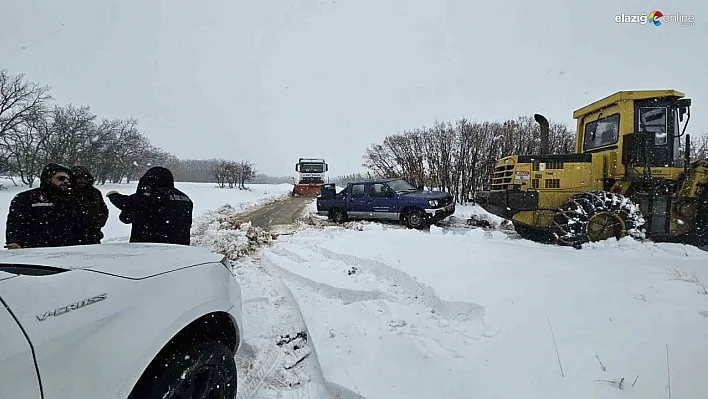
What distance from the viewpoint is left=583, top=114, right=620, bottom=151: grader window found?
6723 millimetres

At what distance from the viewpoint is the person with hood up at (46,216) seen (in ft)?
9.50

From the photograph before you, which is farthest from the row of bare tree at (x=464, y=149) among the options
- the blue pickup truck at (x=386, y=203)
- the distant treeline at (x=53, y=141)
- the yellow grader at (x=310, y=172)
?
the distant treeline at (x=53, y=141)

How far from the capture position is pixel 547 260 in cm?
453

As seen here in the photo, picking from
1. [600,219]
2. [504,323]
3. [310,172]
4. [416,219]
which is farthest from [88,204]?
[310,172]

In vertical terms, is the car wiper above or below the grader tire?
above

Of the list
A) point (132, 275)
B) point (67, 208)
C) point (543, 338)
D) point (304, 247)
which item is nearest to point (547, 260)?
point (543, 338)

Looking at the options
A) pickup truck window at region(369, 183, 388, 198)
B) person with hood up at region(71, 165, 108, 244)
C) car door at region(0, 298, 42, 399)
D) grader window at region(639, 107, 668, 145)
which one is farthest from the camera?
pickup truck window at region(369, 183, 388, 198)

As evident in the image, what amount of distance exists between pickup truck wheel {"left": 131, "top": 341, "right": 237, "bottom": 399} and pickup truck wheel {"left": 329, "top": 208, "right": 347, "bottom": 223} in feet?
32.5

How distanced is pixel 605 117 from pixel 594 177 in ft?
4.35

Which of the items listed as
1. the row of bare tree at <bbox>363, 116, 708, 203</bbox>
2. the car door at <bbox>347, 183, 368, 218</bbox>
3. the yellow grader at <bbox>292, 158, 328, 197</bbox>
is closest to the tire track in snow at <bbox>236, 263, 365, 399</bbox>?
the car door at <bbox>347, 183, 368, 218</bbox>

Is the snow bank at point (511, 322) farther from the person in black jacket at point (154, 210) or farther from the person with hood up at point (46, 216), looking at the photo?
the person with hood up at point (46, 216)

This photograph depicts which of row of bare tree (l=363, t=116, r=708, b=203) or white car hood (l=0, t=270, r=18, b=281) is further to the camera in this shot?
row of bare tree (l=363, t=116, r=708, b=203)

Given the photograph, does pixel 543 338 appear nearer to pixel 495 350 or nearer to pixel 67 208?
pixel 495 350

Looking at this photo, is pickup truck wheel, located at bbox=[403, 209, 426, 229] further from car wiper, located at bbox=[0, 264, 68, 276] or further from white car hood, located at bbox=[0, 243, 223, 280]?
car wiper, located at bbox=[0, 264, 68, 276]
